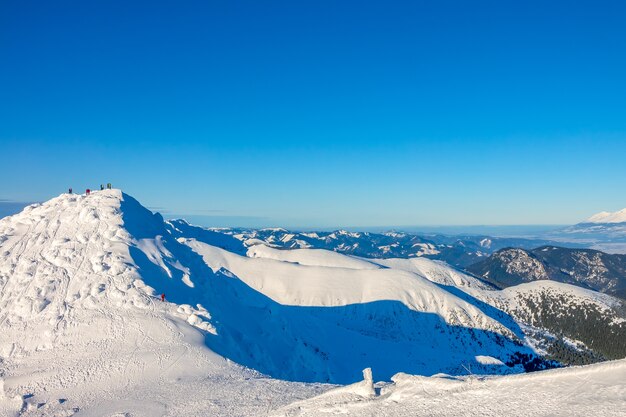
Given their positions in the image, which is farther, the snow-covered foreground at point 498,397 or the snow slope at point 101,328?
the snow slope at point 101,328

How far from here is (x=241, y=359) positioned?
50.2 metres

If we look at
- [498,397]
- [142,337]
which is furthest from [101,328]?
[498,397]

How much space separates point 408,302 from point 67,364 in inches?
4304

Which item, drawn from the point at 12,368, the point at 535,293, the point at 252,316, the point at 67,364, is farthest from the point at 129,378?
the point at 535,293

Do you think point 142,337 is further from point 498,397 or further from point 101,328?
point 498,397

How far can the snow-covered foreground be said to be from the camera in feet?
62.2

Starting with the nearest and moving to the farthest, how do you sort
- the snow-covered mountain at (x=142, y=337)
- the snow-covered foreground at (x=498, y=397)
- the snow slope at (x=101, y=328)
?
1. the snow-covered foreground at (x=498, y=397)
2. the snow slope at (x=101, y=328)
3. the snow-covered mountain at (x=142, y=337)

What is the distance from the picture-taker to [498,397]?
21.7m

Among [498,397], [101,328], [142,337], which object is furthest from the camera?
[101,328]

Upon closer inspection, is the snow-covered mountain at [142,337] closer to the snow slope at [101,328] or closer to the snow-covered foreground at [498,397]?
the snow slope at [101,328]

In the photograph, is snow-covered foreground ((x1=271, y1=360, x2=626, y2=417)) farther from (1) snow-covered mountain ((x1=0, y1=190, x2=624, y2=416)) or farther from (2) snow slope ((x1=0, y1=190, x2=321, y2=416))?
(1) snow-covered mountain ((x1=0, y1=190, x2=624, y2=416))

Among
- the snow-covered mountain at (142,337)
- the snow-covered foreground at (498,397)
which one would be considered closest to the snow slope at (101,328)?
the snow-covered mountain at (142,337)

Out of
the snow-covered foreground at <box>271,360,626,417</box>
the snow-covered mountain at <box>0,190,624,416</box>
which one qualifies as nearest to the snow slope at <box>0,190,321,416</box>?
the snow-covered mountain at <box>0,190,624,416</box>

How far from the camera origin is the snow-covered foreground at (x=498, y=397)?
746 inches
